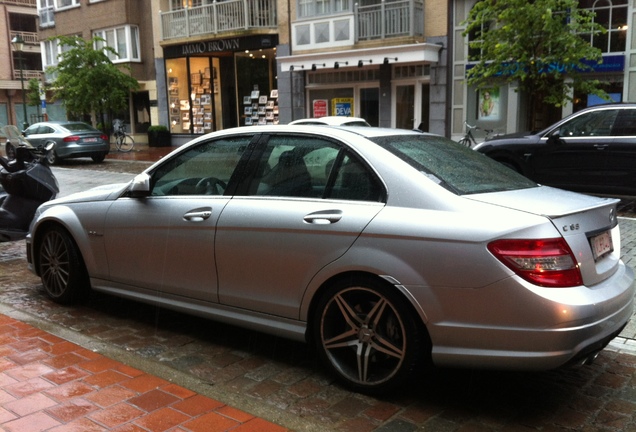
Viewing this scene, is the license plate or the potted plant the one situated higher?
the license plate

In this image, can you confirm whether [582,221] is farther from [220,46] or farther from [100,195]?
[220,46]

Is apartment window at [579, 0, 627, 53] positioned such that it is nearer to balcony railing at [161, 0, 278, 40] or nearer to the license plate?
balcony railing at [161, 0, 278, 40]

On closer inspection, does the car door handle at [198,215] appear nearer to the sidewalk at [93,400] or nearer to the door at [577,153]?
the sidewalk at [93,400]

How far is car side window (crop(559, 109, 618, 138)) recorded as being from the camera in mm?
10289

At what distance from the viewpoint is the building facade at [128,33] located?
3156 centimetres

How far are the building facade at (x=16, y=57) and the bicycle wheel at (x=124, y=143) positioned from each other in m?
21.4

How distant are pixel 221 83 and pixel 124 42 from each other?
7.18m

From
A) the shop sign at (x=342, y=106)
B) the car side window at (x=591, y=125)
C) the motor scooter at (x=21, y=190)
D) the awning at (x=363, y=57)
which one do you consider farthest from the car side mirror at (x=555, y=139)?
the shop sign at (x=342, y=106)

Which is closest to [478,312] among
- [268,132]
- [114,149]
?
[268,132]

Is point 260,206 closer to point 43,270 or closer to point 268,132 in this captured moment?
point 268,132

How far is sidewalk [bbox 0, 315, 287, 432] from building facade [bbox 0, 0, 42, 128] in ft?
158

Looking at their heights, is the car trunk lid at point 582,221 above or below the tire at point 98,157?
above

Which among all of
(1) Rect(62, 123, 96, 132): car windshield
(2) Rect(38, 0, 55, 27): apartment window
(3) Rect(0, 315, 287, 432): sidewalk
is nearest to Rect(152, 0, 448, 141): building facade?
(1) Rect(62, 123, 96, 132): car windshield

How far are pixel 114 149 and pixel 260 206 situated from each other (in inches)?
1046
